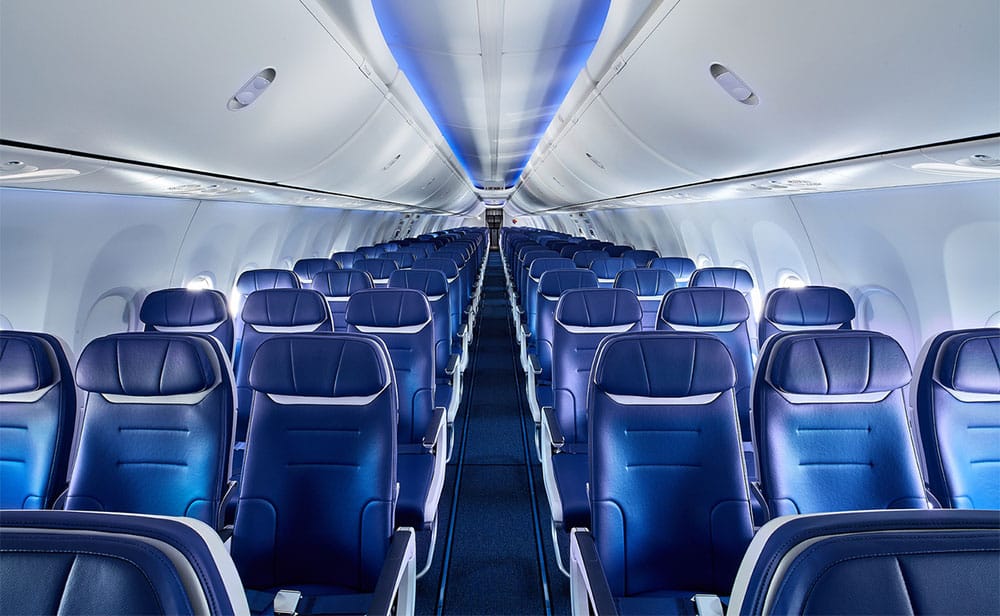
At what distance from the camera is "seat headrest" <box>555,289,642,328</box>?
396 centimetres

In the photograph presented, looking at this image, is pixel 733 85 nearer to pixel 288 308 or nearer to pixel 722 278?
pixel 722 278

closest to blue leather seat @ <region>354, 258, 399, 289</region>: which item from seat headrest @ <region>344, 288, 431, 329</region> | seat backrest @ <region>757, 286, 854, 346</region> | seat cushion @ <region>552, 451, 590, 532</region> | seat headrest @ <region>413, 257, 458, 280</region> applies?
seat headrest @ <region>413, 257, 458, 280</region>

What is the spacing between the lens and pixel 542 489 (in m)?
4.30

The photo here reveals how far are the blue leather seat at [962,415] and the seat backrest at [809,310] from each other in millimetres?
1709

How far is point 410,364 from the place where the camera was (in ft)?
13.1

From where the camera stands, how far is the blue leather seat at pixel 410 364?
340cm

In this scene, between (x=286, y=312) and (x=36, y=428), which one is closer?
(x=36, y=428)

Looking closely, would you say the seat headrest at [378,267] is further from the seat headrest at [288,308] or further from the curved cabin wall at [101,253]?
the seat headrest at [288,308]

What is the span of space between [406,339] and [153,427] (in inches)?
70.8

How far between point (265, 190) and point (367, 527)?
4212 mm

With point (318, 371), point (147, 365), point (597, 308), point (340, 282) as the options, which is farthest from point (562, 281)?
point (147, 365)

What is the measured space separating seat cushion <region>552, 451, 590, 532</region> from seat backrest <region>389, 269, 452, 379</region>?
2.03 m

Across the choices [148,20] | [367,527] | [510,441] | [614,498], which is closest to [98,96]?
[148,20]

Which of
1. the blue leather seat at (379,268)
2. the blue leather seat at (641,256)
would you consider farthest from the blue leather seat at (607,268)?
the blue leather seat at (379,268)
